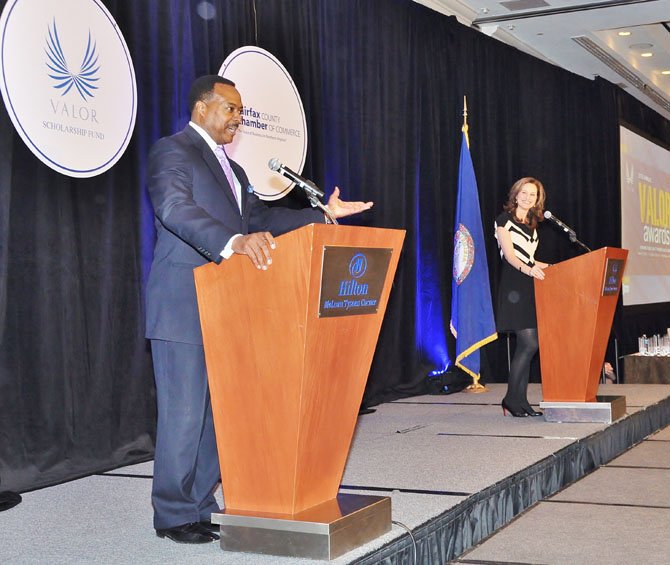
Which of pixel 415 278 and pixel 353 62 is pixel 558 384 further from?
pixel 353 62

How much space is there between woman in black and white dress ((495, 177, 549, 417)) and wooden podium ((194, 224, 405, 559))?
2676 millimetres

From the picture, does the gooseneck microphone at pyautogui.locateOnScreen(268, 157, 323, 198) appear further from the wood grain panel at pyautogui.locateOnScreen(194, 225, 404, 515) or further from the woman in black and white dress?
the woman in black and white dress

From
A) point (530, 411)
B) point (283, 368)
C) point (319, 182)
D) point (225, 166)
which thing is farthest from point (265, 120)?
point (283, 368)

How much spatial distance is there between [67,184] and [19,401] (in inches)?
38.4

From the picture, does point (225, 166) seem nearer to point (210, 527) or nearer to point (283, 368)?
point (283, 368)

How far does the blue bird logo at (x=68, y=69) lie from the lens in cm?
420

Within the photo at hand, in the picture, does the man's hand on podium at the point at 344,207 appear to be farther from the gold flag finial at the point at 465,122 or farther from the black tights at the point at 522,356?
the gold flag finial at the point at 465,122

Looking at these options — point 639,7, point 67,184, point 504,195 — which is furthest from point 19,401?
point 639,7

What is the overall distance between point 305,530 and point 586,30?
7519 mm

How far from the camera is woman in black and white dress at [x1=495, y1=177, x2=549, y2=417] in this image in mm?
5316

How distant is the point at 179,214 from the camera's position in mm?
2619

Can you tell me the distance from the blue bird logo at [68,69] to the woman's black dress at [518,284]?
7.63ft

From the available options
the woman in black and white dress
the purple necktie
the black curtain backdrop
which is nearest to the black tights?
the woman in black and white dress

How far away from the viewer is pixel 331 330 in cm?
254
